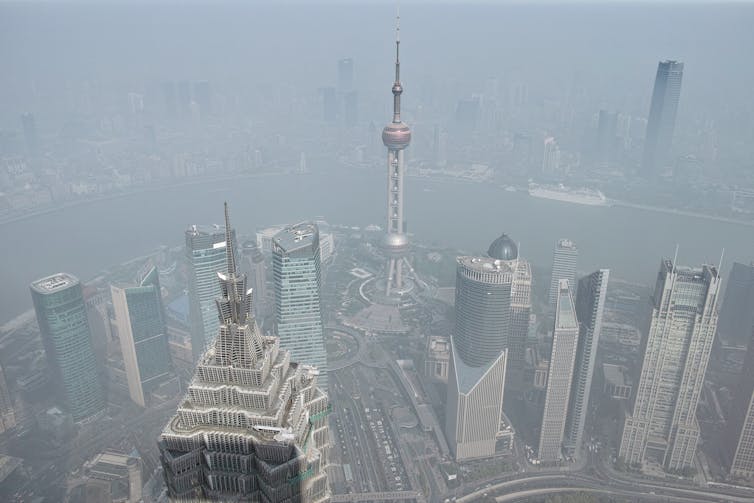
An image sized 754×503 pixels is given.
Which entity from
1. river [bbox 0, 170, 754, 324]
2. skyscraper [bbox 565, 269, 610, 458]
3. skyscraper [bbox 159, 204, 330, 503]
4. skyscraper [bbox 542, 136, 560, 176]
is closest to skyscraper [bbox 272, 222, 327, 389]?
skyscraper [bbox 565, 269, 610, 458]

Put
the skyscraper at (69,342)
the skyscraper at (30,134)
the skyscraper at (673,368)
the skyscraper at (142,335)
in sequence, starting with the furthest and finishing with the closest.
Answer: the skyscraper at (30,134) < the skyscraper at (142,335) < the skyscraper at (69,342) < the skyscraper at (673,368)

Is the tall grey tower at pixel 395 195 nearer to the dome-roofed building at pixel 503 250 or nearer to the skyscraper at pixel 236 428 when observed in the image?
the dome-roofed building at pixel 503 250

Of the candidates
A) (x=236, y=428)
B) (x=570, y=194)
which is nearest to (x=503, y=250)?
(x=236, y=428)

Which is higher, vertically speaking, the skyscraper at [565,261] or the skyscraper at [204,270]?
the skyscraper at [204,270]

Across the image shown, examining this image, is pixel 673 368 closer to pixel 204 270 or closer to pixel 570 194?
pixel 204 270

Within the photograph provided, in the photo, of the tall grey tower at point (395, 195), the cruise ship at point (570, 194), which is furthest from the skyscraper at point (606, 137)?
the tall grey tower at point (395, 195)

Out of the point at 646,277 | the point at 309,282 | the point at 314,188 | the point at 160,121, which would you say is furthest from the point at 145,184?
the point at 646,277
